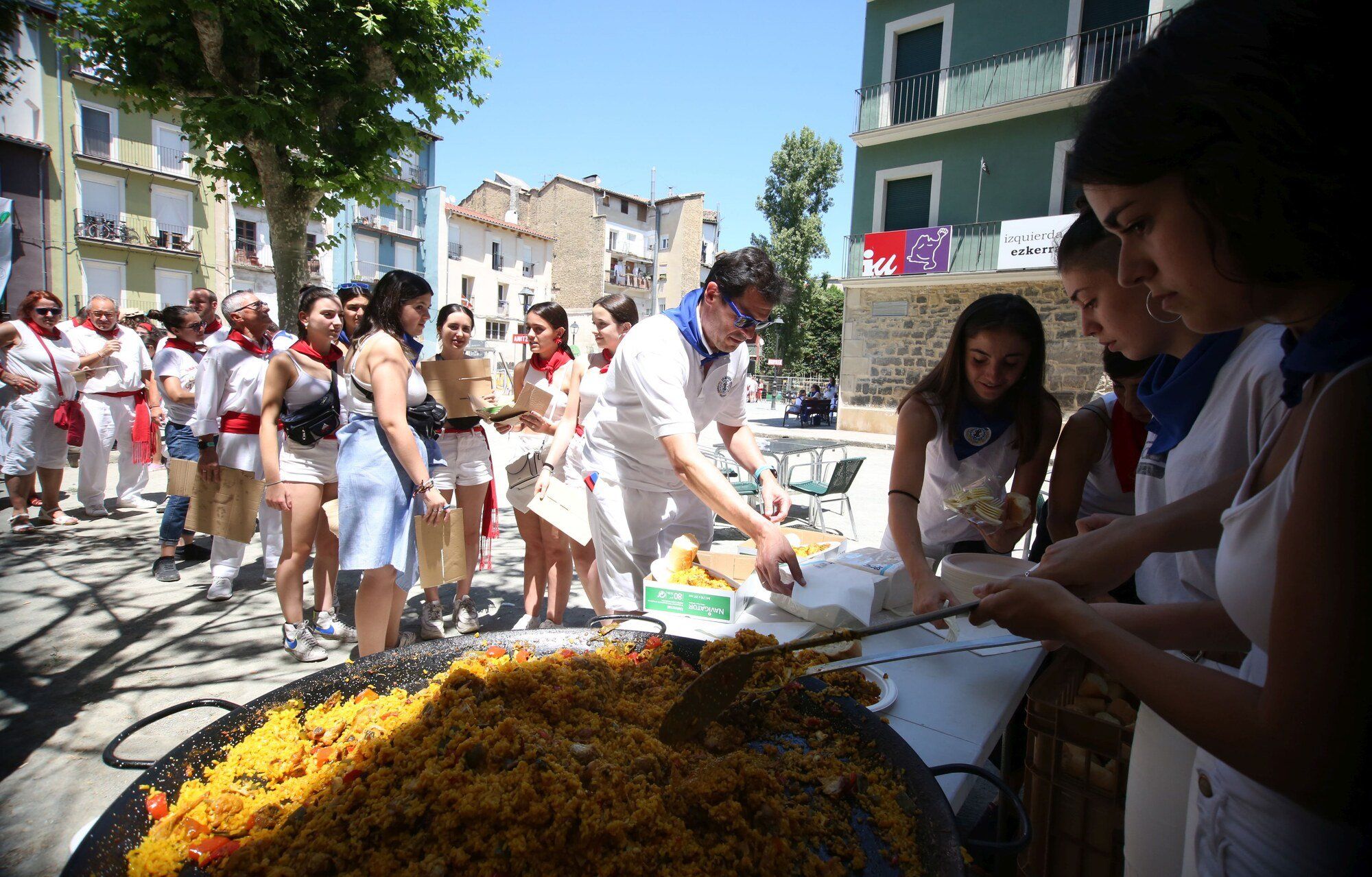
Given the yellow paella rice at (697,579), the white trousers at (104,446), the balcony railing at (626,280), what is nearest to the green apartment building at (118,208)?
the white trousers at (104,446)

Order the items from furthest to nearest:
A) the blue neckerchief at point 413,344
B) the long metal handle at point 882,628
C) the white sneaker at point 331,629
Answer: the white sneaker at point 331,629 < the blue neckerchief at point 413,344 < the long metal handle at point 882,628

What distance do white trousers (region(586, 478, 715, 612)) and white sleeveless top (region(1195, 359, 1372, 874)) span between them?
1.94 m

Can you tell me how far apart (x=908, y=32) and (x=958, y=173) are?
13.5 ft

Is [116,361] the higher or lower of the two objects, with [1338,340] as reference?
lower

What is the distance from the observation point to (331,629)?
152 inches

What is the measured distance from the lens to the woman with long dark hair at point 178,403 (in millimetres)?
5000

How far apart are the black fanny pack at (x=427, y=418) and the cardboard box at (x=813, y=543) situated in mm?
1670

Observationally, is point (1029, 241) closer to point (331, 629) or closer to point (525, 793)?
point (331, 629)

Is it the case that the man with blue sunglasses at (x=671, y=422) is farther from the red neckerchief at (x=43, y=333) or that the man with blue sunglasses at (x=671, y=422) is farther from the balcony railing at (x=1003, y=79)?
the balcony railing at (x=1003, y=79)

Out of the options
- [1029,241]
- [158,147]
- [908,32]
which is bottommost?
[1029,241]

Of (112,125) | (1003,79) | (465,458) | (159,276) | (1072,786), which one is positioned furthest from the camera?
(159,276)

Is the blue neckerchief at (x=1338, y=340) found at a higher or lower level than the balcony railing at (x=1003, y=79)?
lower

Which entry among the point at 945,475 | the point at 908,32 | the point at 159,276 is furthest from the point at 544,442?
the point at 159,276

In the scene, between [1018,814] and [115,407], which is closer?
[1018,814]
